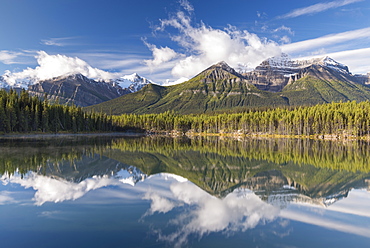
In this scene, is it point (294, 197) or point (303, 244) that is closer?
point (303, 244)

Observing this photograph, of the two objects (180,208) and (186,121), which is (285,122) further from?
(180,208)

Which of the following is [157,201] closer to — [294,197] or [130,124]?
[294,197]

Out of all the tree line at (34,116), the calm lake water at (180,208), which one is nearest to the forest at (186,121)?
the tree line at (34,116)

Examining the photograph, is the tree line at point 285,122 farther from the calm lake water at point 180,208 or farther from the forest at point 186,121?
the calm lake water at point 180,208

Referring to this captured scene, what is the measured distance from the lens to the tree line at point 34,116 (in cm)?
10012

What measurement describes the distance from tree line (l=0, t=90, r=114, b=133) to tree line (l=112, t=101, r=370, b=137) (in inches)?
2214

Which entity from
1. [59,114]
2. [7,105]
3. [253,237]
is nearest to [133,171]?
[253,237]

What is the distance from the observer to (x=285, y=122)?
147125 mm

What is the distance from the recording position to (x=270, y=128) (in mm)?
153625

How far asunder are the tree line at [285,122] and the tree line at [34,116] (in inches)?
2214

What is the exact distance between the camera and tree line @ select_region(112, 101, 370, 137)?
406ft

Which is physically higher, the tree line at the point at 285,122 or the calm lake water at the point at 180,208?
the tree line at the point at 285,122

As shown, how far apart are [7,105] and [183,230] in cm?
11180

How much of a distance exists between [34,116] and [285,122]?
419 ft
